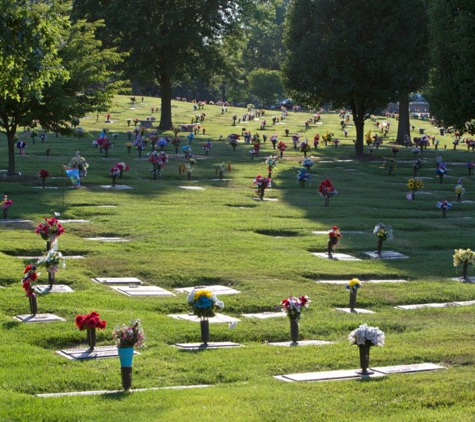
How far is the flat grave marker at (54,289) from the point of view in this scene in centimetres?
1702

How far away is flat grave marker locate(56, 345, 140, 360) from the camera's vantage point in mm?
12617

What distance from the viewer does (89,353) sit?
12.8 meters

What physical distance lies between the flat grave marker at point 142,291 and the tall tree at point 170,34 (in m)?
40.7

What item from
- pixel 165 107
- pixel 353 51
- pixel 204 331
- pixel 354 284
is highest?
pixel 353 51

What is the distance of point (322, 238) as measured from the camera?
81.0 ft

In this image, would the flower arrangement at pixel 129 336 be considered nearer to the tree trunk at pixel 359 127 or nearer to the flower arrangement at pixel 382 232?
the flower arrangement at pixel 382 232

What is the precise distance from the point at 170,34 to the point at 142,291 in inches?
1693

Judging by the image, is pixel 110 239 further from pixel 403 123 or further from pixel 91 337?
pixel 403 123

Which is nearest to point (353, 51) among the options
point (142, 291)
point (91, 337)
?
point (142, 291)

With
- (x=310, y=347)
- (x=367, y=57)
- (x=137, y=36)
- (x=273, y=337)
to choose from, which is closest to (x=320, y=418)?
(x=310, y=347)

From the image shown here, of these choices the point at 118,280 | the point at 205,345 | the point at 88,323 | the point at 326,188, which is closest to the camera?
the point at 88,323

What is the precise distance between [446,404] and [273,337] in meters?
4.76

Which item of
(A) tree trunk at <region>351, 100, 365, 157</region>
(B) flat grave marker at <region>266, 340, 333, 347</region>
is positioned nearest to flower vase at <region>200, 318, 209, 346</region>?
(B) flat grave marker at <region>266, 340, 333, 347</region>

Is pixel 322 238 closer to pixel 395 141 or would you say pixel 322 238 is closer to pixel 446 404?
pixel 446 404
